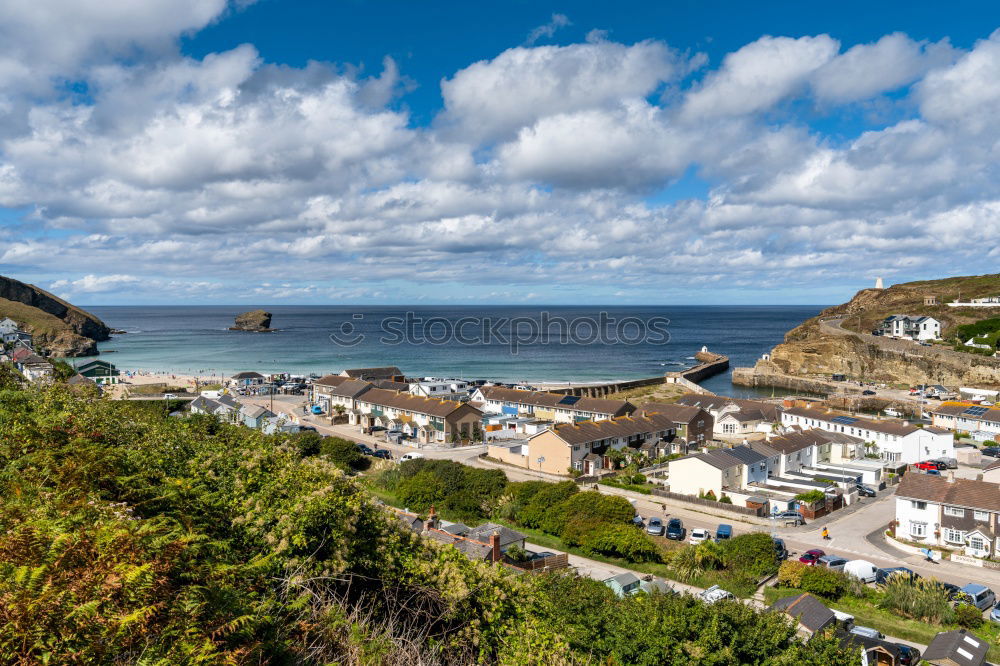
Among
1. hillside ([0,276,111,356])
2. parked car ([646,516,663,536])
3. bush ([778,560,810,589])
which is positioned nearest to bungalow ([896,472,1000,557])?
bush ([778,560,810,589])

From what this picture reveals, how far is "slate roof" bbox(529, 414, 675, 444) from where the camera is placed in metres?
36.1

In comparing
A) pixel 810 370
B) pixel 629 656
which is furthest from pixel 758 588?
pixel 810 370

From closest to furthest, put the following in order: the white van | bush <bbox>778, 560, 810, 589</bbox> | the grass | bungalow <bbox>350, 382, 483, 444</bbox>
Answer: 1. the grass
2. bush <bbox>778, 560, 810, 589</bbox>
3. the white van
4. bungalow <bbox>350, 382, 483, 444</bbox>

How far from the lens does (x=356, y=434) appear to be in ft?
150

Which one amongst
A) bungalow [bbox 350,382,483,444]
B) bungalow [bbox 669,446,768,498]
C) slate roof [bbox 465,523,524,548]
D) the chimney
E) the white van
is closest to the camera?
the chimney

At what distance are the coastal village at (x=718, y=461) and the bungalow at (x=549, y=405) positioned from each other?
0.46 feet

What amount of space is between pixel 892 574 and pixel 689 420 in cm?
2206

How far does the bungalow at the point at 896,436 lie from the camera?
38.8 metres

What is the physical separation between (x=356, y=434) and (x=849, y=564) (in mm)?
33485

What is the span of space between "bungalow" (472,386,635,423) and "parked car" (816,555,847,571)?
74.0 ft

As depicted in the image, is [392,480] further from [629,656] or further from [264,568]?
[264,568]

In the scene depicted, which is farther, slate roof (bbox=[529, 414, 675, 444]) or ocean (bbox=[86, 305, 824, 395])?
ocean (bbox=[86, 305, 824, 395])

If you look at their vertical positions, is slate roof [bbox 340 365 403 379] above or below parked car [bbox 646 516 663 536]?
above

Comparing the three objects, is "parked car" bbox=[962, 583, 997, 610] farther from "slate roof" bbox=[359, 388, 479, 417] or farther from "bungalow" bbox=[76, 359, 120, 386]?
"bungalow" bbox=[76, 359, 120, 386]
